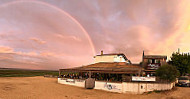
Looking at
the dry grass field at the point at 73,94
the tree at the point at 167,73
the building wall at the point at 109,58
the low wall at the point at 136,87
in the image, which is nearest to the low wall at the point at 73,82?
the dry grass field at the point at 73,94

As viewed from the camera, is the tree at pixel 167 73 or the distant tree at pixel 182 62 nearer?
the tree at pixel 167 73

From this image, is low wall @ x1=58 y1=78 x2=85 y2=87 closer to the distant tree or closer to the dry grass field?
the dry grass field

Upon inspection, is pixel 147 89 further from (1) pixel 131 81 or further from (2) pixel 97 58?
(2) pixel 97 58

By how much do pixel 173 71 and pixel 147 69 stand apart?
487 centimetres

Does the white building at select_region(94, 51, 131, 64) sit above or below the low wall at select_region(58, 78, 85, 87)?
above

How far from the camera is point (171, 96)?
14.6 metres

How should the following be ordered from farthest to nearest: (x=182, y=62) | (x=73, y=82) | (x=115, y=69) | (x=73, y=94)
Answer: (x=182, y=62)
(x=73, y=82)
(x=115, y=69)
(x=73, y=94)

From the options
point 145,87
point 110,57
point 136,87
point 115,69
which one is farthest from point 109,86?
point 110,57

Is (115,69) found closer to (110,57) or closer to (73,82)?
(73,82)

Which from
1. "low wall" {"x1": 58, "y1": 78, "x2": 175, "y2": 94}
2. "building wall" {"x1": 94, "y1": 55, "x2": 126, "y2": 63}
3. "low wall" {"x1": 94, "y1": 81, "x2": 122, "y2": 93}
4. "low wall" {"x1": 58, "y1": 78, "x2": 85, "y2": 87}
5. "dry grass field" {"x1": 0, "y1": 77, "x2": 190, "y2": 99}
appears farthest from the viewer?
"building wall" {"x1": 94, "y1": 55, "x2": 126, "y2": 63}

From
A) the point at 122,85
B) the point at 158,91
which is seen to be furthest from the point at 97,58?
the point at 158,91

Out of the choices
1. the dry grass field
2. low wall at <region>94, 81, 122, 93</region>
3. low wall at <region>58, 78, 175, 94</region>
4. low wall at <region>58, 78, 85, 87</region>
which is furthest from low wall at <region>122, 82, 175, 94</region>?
low wall at <region>58, 78, 85, 87</region>

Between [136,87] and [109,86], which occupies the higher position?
[136,87]

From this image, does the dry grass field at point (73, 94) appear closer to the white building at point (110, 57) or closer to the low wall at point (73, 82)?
the low wall at point (73, 82)
